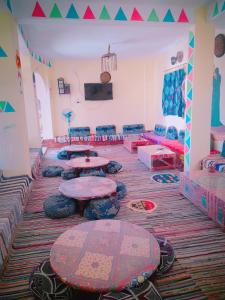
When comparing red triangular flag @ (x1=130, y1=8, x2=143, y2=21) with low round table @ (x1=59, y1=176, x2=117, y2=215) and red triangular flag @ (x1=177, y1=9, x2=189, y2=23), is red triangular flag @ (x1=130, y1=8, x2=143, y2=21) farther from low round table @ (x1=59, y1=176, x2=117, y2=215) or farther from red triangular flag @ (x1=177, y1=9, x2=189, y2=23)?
low round table @ (x1=59, y1=176, x2=117, y2=215)

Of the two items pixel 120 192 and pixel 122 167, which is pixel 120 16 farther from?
pixel 122 167

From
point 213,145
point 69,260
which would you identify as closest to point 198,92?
point 213,145

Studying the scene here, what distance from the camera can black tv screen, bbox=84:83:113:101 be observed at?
7.54 m

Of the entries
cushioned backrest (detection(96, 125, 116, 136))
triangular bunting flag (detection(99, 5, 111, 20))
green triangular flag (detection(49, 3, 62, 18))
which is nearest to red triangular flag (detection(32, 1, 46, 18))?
green triangular flag (detection(49, 3, 62, 18))

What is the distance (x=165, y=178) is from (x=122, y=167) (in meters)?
1.14

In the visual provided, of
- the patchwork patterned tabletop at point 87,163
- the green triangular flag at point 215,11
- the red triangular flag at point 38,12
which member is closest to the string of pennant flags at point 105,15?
the red triangular flag at point 38,12

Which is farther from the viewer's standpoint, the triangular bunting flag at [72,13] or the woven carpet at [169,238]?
the triangular bunting flag at [72,13]

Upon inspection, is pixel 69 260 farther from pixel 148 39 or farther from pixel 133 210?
pixel 148 39

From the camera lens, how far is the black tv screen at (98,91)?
7.54 m

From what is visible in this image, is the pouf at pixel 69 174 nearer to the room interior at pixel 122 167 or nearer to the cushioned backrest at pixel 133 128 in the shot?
the room interior at pixel 122 167

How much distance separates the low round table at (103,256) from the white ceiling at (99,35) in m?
3.19

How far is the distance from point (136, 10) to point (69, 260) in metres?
3.68

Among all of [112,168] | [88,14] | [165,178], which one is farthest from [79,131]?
[88,14]

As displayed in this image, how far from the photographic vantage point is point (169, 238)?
8.17 ft
